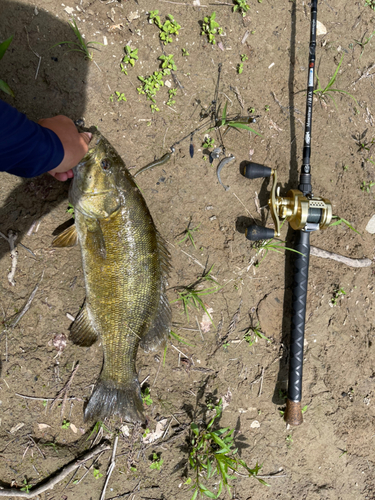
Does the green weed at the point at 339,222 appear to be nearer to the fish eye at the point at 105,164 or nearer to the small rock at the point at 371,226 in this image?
the small rock at the point at 371,226

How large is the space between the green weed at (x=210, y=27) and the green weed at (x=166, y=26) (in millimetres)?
271

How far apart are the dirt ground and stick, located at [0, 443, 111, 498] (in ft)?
0.25

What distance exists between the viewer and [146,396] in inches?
122

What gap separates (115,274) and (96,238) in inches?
13.8

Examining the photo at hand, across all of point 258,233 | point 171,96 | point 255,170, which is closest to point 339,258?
point 258,233

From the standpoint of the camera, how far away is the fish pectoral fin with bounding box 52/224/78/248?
9.01 ft

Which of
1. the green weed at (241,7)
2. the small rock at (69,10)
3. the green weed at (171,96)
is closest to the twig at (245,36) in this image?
the green weed at (241,7)

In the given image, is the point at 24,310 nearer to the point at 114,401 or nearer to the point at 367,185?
the point at 114,401

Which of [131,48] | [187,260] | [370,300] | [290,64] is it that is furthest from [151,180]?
[370,300]

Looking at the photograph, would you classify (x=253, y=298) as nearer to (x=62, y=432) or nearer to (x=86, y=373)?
(x=86, y=373)

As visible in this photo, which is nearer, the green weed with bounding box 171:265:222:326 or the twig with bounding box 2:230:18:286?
the twig with bounding box 2:230:18:286

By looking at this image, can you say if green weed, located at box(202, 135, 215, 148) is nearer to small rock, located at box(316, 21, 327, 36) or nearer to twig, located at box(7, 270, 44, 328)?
small rock, located at box(316, 21, 327, 36)

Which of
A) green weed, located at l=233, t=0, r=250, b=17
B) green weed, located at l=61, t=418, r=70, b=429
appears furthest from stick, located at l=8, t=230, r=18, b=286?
green weed, located at l=233, t=0, r=250, b=17

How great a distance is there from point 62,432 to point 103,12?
13.3ft
